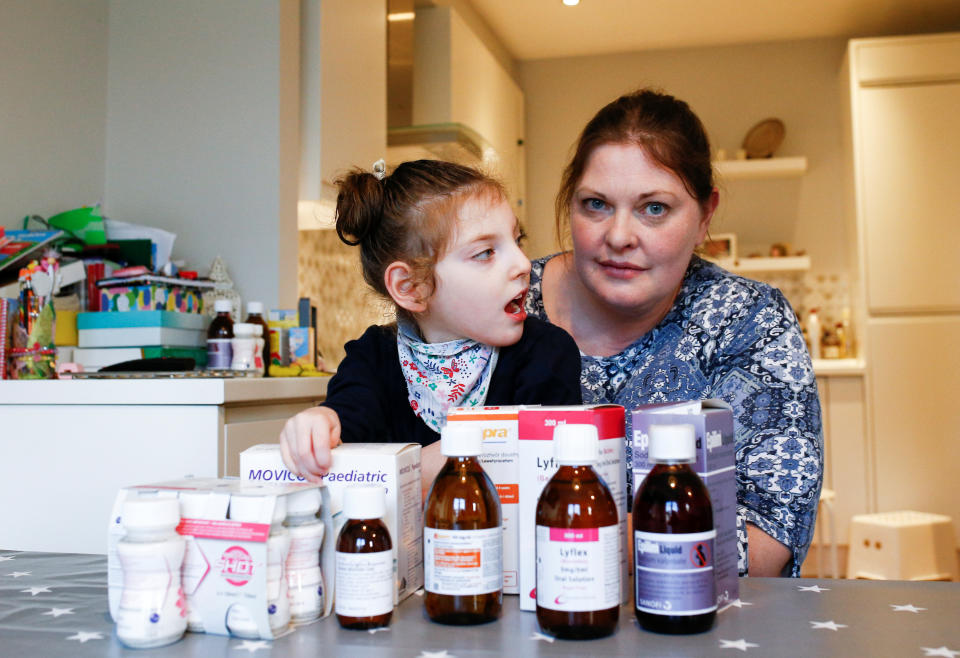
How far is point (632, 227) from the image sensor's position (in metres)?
1.32

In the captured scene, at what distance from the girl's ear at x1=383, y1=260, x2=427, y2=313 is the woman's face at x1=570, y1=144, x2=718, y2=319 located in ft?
1.12

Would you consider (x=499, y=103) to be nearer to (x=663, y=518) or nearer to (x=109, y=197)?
(x=109, y=197)

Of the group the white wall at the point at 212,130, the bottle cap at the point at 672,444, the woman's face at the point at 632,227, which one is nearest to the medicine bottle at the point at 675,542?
the bottle cap at the point at 672,444

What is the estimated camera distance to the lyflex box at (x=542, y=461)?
2.34 feet

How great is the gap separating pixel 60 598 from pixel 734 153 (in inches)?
191

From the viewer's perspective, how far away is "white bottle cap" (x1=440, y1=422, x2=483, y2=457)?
68cm

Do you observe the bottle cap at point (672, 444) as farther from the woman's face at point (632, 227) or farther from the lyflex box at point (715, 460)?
the woman's face at point (632, 227)

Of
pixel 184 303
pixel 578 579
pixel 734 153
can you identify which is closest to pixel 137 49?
pixel 184 303

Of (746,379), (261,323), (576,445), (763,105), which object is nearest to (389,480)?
(576,445)

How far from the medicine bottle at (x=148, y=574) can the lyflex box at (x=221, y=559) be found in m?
0.02

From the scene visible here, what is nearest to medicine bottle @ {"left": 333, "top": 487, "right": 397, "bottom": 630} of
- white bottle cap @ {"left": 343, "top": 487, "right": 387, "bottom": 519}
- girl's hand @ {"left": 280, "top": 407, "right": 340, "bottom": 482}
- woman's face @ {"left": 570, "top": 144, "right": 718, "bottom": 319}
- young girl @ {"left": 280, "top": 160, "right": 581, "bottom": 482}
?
white bottle cap @ {"left": 343, "top": 487, "right": 387, "bottom": 519}

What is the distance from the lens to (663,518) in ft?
2.07

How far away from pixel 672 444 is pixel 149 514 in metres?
0.40

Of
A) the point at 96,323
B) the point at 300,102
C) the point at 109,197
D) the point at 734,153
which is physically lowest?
the point at 96,323
